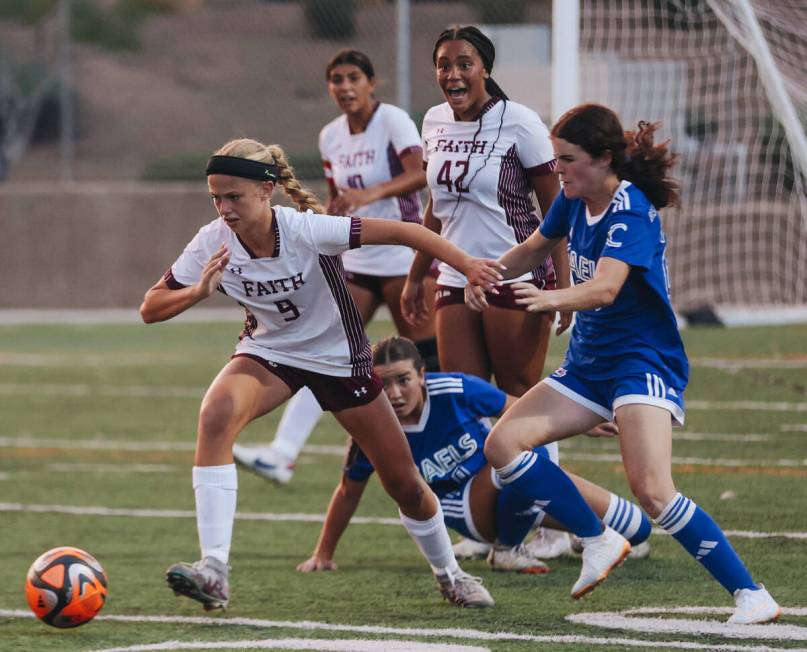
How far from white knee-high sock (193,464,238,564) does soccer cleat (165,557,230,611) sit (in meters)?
0.06

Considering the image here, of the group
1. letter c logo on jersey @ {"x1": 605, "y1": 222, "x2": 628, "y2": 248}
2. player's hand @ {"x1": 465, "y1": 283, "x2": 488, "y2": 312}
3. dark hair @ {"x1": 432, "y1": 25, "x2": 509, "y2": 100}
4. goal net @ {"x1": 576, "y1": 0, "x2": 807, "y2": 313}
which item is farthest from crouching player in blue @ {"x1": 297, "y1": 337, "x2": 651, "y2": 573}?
goal net @ {"x1": 576, "y1": 0, "x2": 807, "y2": 313}

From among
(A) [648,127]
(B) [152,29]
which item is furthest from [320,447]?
(B) [152,29]

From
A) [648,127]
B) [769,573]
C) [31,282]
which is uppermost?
[648,127]

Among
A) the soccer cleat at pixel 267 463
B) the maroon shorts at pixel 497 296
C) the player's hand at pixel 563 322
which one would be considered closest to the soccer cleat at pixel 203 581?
the player's hand at pixel 563 322

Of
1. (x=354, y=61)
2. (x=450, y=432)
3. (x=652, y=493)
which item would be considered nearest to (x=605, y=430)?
(x=450, y=432)

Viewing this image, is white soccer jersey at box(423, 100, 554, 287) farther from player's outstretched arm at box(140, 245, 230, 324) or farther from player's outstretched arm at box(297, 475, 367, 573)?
player's outstretched arm at box(140, 245, 230, 324)

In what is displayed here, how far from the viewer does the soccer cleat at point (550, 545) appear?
257 inches

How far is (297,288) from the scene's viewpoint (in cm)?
549

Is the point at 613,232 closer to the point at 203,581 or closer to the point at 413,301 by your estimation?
the point at 413,301

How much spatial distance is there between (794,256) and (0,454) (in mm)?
7788

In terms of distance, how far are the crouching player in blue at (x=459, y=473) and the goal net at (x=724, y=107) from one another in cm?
654

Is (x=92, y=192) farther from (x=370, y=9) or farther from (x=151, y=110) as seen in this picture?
(x=151, y=110)

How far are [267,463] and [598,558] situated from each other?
10.1 ft

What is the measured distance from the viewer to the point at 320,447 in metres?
10.1
